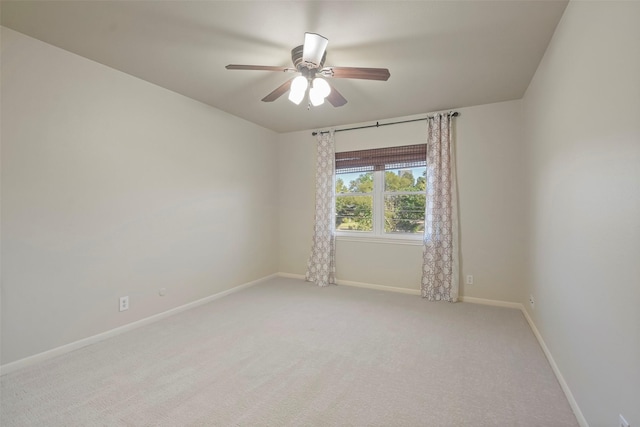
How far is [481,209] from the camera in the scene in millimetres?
3674

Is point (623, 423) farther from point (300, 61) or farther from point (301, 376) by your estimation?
point (300, 61)

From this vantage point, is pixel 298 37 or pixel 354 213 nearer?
pixel 298 37

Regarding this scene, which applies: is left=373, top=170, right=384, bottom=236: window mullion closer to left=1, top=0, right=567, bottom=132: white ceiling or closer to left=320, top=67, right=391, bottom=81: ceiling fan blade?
left=1, top=0, right=567, bottom=132: white ceiling

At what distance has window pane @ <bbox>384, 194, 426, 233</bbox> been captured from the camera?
4117 mm

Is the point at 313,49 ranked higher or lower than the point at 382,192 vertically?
higher

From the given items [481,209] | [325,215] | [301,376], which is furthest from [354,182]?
[301,376]

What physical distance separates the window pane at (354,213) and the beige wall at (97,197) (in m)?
1.75

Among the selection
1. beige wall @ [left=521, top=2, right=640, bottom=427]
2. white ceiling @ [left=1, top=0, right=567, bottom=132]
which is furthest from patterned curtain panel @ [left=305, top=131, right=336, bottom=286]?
beige wall @ [left=521, top=2, right=640, bottom=427]

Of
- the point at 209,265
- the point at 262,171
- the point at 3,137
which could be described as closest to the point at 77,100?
the point at 3,137

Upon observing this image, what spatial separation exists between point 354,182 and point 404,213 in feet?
2.99

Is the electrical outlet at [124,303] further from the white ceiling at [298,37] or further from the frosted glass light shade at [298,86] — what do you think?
the frosted glass light shade at [298,86]

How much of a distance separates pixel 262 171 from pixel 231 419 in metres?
3.58

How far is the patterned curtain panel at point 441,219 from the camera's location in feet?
12.3

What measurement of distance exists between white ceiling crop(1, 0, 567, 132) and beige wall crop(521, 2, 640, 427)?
380mm
